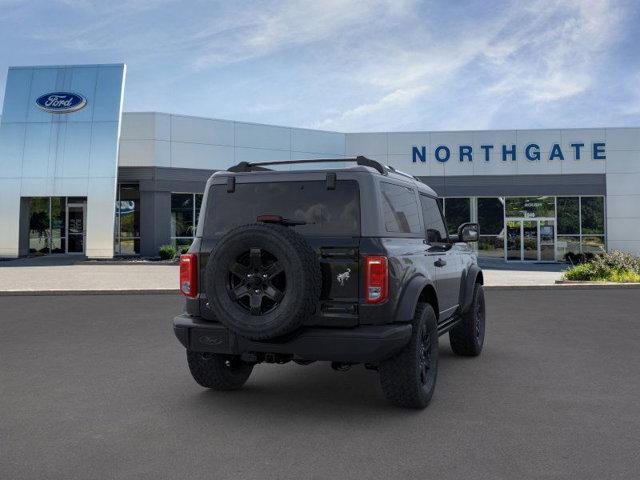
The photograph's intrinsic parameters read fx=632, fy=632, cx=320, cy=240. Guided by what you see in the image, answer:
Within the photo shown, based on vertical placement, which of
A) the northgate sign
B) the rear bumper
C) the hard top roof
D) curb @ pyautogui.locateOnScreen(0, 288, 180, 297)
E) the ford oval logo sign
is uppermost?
the ford oval logo sign

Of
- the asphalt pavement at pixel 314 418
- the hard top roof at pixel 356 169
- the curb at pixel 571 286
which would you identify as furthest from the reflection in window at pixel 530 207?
the hard top roof at pixel 356 169

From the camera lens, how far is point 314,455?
13.5ft

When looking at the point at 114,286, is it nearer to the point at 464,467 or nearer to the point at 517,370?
the point at 517,370

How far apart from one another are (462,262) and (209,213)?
10.4 feet

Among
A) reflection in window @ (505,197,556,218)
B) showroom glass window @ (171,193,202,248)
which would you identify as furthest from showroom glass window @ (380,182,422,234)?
reflection in window @ (505,197,556,218)

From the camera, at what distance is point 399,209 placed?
18.3 feet

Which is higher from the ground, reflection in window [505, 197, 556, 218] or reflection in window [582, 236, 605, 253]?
reflection in window [505, 197, 556, 218]

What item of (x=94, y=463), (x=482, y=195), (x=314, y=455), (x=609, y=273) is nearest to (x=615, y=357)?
(x=314, y=455)

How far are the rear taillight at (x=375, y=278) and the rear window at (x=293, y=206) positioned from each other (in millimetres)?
301

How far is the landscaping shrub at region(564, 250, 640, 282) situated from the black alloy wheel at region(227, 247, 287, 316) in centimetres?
1587

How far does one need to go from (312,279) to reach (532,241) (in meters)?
29.9

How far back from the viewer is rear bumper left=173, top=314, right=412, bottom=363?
4.66 metres

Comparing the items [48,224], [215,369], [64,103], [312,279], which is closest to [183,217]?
[48,224]

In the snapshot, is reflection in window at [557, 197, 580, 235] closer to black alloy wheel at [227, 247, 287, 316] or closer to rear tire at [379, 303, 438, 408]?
rear tire at [379, 303, 438, 408]
